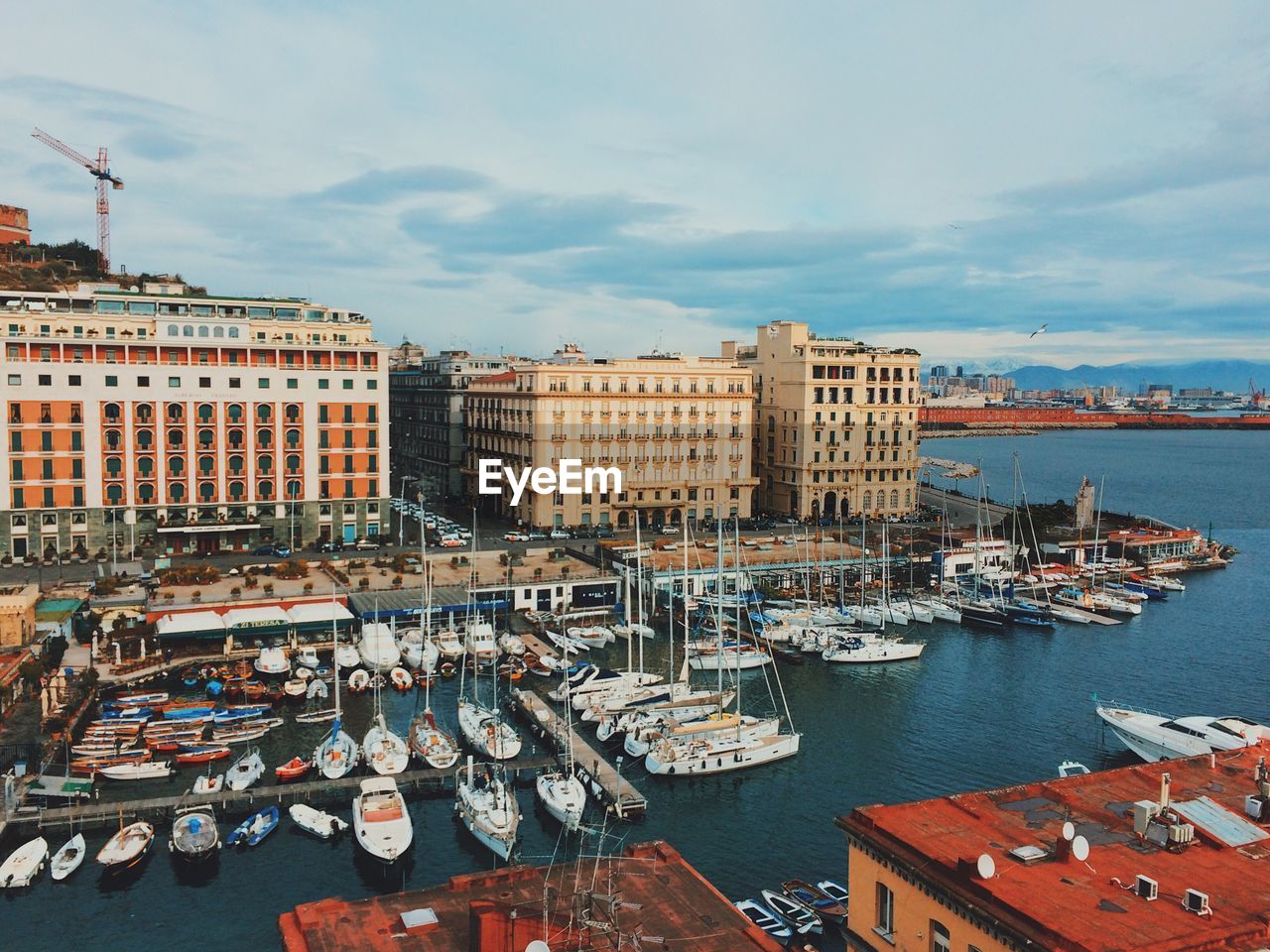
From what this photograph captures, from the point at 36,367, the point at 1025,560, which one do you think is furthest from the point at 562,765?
the point at 1025,560

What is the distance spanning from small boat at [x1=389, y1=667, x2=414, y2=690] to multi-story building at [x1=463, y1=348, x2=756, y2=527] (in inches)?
1283

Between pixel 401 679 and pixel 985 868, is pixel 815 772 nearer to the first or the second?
pixel 401 679

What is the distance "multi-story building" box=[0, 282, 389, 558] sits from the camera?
62969 millimetres

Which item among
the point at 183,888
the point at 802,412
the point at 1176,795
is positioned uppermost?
the point at 802,412

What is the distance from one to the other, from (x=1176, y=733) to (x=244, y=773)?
111 ft

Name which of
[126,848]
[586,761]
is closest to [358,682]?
[586,761]

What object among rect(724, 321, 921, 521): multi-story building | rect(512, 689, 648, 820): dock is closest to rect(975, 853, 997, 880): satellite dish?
rect(512, 689, 648, 820): dock

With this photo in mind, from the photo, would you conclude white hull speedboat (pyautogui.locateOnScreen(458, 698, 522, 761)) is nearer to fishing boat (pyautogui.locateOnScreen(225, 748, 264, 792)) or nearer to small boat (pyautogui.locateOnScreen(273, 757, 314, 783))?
small boat (pyautogui.locateOnScreen(273, 757, 314, 783))

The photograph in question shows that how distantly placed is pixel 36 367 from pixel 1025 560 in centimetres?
6574

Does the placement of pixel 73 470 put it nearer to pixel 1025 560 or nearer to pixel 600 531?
pixel 600 531

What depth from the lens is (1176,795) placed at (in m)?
20.6

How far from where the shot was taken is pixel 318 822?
33125 millimetres

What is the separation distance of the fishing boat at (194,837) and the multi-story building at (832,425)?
62393 mm

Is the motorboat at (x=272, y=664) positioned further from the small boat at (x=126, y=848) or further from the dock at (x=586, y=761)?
the small boat at (x=126, y=848)
